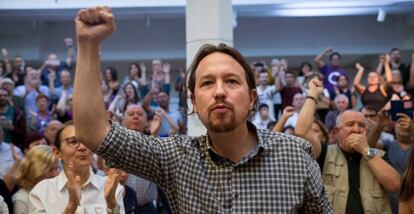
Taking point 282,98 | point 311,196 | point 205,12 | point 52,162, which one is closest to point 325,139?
point 205,12

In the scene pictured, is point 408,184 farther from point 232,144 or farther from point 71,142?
point 71,142

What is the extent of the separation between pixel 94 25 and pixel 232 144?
22.5 inches

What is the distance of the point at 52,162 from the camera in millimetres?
4328

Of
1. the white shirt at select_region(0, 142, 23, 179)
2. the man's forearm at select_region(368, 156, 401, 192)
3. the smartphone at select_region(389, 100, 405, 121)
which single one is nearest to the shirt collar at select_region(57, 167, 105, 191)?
the man's forearm at select_region(368, 156, 401, 192)

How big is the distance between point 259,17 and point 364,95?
743 centimetres

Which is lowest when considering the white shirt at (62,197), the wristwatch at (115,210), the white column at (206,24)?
the wristwatch at (115,210)

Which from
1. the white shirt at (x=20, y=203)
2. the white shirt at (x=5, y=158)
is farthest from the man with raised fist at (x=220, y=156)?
the white shirt at (x=5, y=158)

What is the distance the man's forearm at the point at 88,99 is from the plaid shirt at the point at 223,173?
0.06 meters

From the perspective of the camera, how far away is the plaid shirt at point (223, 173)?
6.05ft

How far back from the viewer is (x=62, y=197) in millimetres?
3461

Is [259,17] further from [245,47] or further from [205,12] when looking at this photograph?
[205,12]

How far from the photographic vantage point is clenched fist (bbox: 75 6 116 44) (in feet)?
5.59

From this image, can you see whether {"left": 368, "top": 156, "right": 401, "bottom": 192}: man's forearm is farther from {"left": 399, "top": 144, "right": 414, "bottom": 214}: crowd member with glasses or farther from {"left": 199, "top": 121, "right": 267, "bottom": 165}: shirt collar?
{"left": 199, "top": 121, "right": 267, "bottom": 165}: shirt collar

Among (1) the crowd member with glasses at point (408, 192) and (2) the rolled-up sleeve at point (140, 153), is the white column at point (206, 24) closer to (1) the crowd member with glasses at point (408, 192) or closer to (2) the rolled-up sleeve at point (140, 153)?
(1) the crowd member with glasses at point (408, 192)
